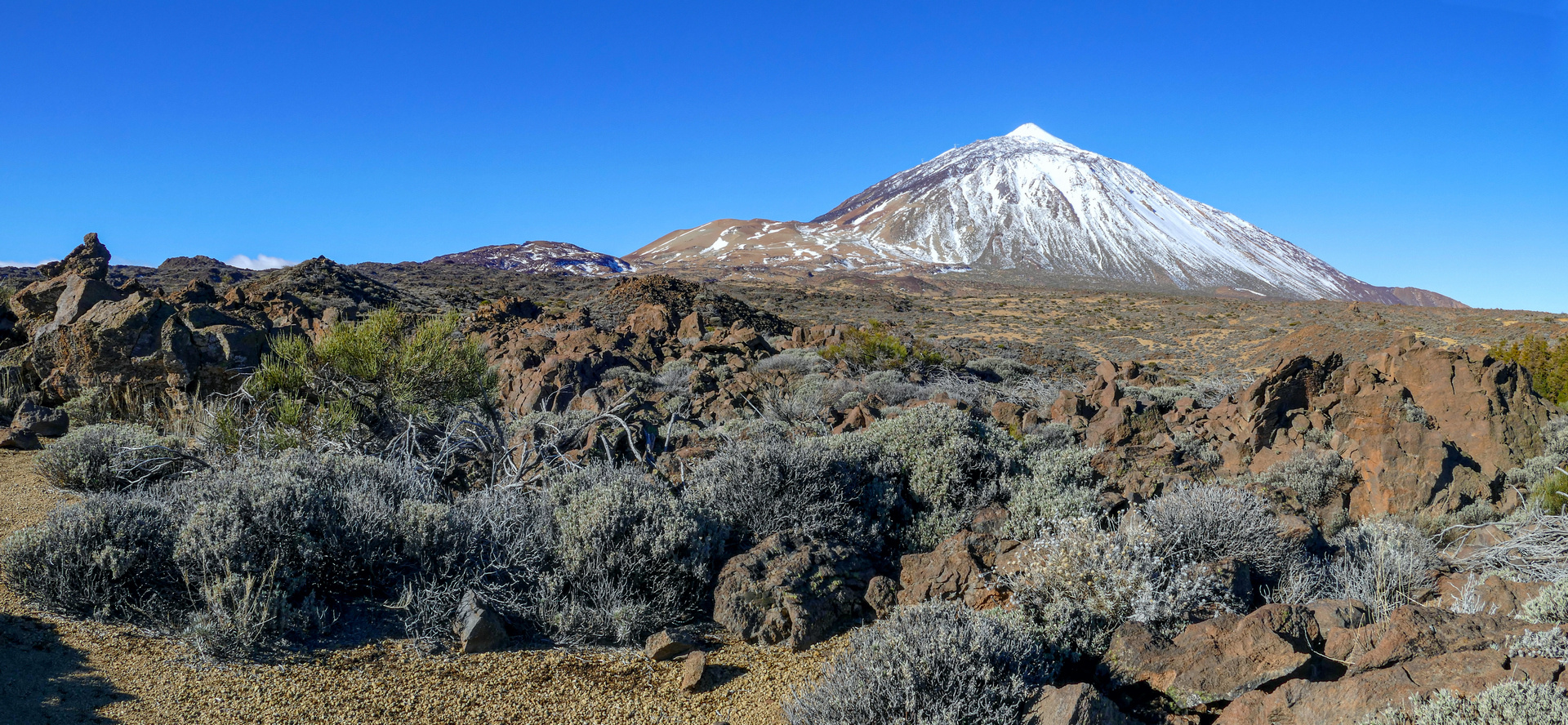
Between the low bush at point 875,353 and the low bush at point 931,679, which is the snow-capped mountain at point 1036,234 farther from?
the low bush at point 931,679

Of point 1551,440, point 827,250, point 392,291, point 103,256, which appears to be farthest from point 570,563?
point 827,250

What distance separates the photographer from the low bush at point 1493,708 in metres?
1.94

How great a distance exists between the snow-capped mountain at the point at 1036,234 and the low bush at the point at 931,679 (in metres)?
87.7

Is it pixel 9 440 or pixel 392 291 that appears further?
pixel 392 291

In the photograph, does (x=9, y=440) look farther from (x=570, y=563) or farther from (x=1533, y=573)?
(x=1533, y=573)

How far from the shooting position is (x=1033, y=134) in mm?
165000

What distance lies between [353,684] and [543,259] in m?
93.6

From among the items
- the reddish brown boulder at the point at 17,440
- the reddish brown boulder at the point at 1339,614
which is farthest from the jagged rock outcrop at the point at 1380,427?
the reddish brown boulder at the point at 17,440

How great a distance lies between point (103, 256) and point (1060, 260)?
342 ft

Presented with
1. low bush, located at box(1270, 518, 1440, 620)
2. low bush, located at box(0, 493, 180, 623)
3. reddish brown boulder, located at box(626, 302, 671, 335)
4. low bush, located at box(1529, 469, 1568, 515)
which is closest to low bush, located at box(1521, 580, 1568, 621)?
low bush, located at box(1270, 518, 1440, 620)

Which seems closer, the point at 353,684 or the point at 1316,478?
the point at 353,684

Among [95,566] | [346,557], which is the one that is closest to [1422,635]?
[346,557]

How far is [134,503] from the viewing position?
3.23 metres

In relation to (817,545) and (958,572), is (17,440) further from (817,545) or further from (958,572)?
(958,572)
